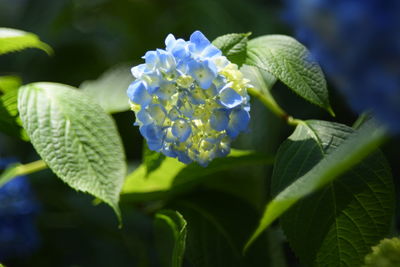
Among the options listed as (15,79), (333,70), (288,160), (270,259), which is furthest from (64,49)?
(333,70)

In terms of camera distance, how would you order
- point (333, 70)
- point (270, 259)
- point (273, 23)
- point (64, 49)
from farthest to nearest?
1. point (64, 49)
2. point (273, 23)
3. point (270, 259)
4. point (333, 70)

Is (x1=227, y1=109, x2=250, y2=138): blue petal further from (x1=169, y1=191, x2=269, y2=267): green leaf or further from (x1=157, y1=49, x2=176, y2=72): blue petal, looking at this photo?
(x1=169, y1=191, x2=269, y2=267): green leaf

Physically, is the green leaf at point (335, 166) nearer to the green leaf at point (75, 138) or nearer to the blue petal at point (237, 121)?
the blue petal at point (237, 121)

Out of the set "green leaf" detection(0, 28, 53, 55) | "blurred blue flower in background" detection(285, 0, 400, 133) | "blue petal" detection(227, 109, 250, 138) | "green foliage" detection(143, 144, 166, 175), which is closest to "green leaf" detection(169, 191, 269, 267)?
"green foliage" detection(143, 144, 166, 175)

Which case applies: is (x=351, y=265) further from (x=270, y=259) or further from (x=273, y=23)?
(x=273, y=23)

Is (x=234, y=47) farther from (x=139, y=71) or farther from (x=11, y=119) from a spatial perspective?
(x=11, y=119)

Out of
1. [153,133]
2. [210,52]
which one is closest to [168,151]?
[153,133]
